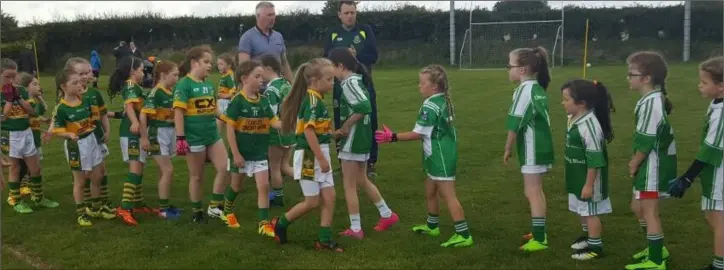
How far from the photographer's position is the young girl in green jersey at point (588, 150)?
17.9 ft

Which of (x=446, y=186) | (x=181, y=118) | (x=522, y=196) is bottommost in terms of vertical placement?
(x=522, y=196)

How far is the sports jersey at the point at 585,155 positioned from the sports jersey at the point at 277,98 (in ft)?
10.4

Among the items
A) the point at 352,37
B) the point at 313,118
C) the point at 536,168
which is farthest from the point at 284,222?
the point at 352,37

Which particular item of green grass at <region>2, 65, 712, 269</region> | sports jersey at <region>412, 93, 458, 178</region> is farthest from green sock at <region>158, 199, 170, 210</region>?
sports jersey at <region>412, 93, 458, 178</region>

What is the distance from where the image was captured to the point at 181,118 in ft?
22.1

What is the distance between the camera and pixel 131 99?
7.24 meters

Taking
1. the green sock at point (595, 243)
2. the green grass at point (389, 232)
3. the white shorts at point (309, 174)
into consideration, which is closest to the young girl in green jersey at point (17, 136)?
the green grass at point (389, 232)

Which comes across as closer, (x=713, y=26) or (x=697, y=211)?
(x=697, y=211)

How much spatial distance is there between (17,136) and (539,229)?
5.96 meters

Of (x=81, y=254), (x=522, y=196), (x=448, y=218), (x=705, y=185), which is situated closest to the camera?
(x=705, y=185)

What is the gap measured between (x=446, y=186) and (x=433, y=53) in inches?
1360

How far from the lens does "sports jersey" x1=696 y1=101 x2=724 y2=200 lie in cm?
495

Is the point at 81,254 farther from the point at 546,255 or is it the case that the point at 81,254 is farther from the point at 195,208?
the point at 546,255

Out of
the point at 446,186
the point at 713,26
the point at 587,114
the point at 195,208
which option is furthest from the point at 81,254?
the point at 713,26
